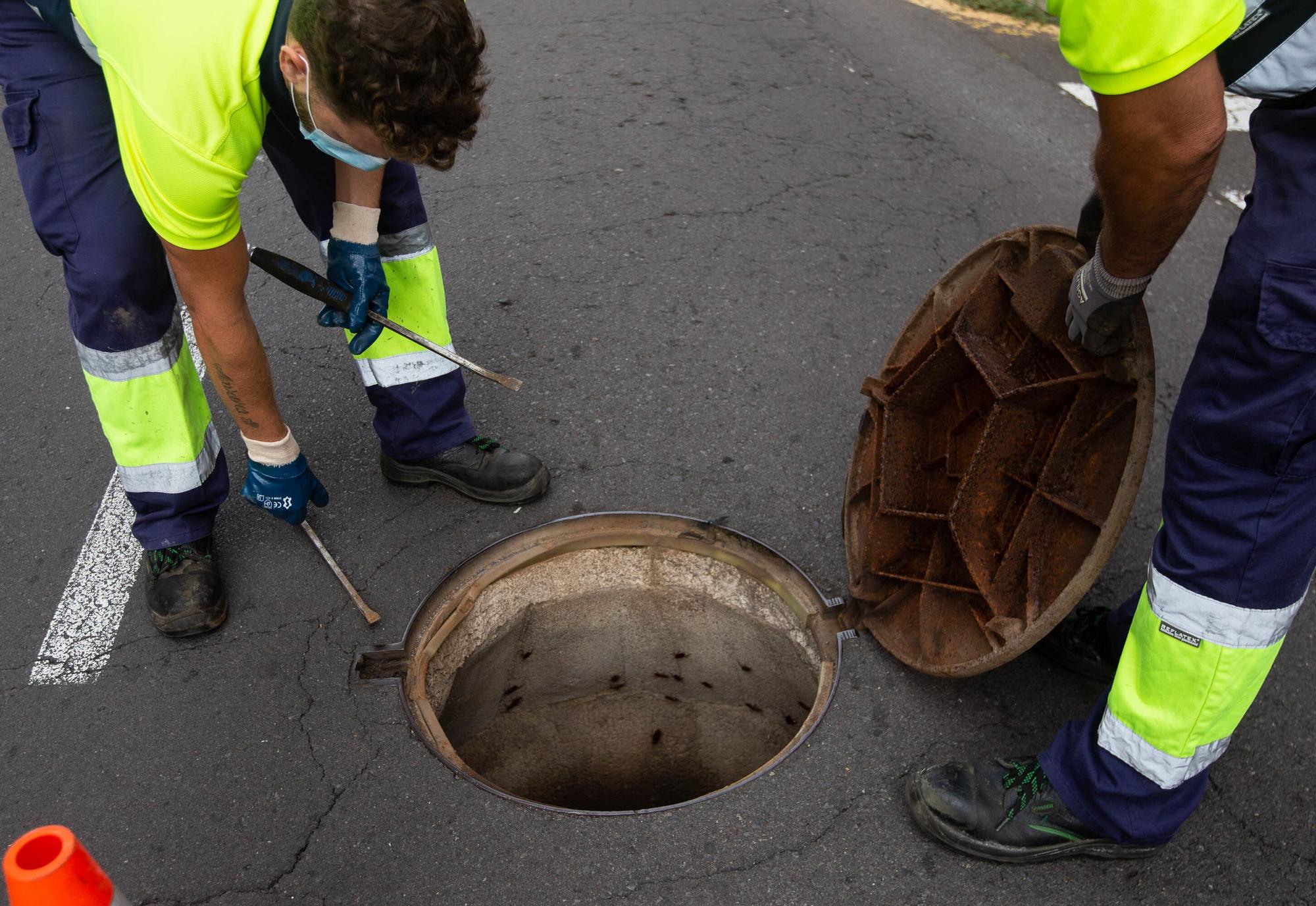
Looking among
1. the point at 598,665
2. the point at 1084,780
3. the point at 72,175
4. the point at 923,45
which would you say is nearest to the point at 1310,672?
the point at 1084,780

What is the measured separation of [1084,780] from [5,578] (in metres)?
2.83

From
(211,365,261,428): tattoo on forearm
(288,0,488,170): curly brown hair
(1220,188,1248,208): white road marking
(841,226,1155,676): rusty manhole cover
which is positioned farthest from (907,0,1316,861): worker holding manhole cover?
(1220,188,1248,208): white road marking

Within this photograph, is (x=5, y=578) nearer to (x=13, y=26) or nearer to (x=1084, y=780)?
(x=13, y=26)

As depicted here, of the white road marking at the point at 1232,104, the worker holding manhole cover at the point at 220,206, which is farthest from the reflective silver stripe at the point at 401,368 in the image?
the white road marking at the point at 1232,104

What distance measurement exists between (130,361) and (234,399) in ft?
1.02

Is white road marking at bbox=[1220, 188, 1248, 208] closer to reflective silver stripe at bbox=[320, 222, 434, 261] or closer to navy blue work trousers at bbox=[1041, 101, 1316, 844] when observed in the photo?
navy blue work trousers at bbox=[1041, 101, 1316, 844]

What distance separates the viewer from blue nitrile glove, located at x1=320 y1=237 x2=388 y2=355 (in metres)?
2.60

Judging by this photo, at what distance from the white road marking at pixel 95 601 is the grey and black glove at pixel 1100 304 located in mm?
2305

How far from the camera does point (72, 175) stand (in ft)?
7.54

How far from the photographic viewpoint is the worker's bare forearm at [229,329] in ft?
7.06

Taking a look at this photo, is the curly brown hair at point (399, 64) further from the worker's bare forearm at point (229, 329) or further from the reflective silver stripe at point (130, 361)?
the reflective silver stripe at point (130, 361)

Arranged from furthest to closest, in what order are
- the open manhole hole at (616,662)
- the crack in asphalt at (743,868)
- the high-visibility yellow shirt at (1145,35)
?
the open manhole hole at (616,662)
the crack in asphalt at (743,868)
the high-visibility yellow shirt at (1145,35)

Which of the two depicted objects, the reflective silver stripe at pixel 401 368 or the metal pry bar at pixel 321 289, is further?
the reflective silver stripe at pixel 401 368

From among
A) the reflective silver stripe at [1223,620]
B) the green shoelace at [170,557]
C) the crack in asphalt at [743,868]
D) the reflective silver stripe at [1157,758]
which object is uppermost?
the reflective silver stripe at [1223,620]
